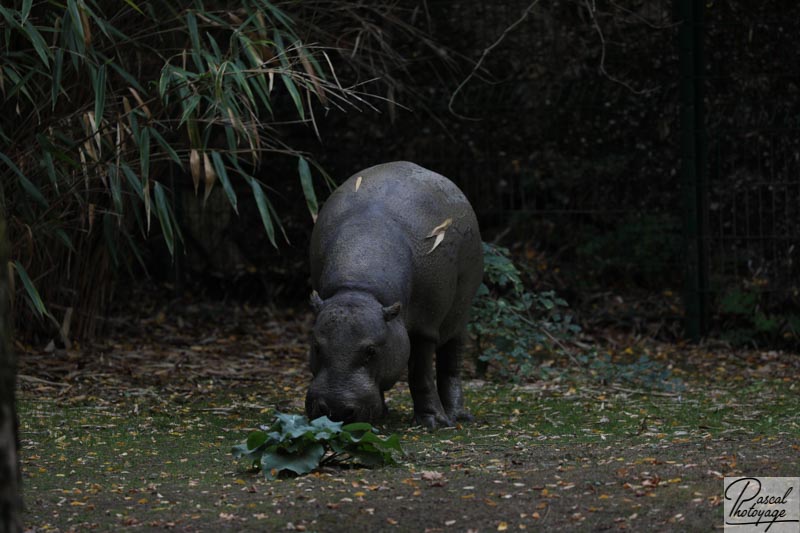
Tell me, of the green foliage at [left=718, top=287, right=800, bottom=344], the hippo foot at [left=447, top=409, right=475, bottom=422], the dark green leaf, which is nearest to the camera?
the dark green leaf

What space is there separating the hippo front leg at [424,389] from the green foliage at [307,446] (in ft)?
3.51

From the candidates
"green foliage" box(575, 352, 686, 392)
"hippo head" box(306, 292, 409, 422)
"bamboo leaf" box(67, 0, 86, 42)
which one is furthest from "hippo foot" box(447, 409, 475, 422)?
"bamboo leaf" box(67, 0, 86, 42)

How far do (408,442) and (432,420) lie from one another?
18.6 inches

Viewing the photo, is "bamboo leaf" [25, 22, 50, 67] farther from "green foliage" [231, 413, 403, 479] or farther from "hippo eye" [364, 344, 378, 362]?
"green foliage" [231, 413, 403, 479]

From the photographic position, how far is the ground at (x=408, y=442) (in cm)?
346

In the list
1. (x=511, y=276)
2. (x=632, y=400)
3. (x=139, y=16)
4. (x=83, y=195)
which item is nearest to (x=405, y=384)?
(x=511, y=276)

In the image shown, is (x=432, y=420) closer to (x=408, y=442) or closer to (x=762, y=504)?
(x=408, y=442)

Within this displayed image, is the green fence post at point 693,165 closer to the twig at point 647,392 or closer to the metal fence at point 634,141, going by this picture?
the metal fence at point 634,141

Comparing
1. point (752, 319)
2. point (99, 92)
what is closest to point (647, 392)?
point (752, 319)

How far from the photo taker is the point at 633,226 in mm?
8828

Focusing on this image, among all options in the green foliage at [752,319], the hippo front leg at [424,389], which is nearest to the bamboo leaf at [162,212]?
the hippo front leg at [424,389]

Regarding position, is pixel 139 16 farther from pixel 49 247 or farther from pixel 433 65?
pixel 433 65

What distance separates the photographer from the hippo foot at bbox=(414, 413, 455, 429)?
5277 mm

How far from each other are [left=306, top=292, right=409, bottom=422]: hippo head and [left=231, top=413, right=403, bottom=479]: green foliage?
404 millimetres
